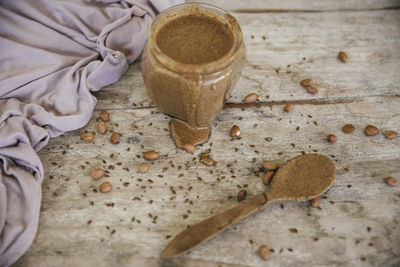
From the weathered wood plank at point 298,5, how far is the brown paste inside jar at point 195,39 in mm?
511

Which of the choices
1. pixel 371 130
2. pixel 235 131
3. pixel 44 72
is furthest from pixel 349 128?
pixel 44 72

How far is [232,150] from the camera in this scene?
1.12 m

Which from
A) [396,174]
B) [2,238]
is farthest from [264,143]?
[2,238]

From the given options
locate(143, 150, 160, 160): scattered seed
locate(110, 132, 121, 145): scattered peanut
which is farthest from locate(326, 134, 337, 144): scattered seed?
locate(110, 132, 121, 145): scattered peanut

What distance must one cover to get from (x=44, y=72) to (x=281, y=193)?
89cm

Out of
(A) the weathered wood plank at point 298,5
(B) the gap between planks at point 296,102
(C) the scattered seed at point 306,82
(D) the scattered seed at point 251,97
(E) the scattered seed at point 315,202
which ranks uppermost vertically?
(A) the weathered wood plank at point 298,5

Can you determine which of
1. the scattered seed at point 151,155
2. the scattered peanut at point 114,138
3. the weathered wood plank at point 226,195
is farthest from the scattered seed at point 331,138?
the scattered peanut at point 114,138

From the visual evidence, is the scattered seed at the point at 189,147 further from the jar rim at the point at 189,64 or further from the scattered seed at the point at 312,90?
the scattered seed at the point at 312,90

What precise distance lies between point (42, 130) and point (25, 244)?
350 mm

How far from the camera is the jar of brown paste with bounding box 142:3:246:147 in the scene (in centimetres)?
89

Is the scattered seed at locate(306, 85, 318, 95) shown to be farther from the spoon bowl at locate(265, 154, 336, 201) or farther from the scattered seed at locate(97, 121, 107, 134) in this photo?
the scattered seed at locate(97, 121, 107, 134)

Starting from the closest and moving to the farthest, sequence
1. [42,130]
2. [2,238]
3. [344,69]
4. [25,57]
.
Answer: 1. [2,238]
2. [42,130]
3. [25,57]
4. [344,69]

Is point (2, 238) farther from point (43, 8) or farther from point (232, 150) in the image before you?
point (43, 8)

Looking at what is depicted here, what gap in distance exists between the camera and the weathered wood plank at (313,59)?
4.11 ft
